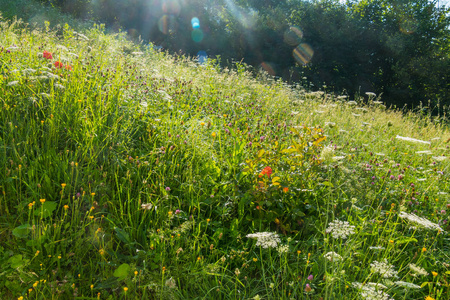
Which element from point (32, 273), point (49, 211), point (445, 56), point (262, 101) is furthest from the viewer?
point (445, 56)

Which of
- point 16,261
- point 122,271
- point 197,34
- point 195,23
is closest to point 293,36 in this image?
point 197,34

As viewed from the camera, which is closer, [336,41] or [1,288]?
[1,288]

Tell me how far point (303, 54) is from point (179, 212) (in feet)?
57.9

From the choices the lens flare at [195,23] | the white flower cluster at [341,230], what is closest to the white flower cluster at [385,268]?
the white flower cluster at [341,230]

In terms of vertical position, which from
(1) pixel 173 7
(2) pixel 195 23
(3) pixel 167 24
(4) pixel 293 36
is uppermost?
(1) pixel 173 7

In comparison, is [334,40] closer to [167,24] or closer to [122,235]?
[167,24]

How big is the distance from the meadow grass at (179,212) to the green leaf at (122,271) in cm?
1

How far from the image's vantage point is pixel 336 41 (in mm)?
16703

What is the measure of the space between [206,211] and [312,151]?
104 centimetres

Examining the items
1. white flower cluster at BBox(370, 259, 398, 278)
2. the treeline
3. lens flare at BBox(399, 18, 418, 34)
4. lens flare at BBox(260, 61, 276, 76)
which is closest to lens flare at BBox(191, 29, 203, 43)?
the treeline

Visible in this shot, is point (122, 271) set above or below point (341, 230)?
below

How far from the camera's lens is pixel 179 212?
199 cm

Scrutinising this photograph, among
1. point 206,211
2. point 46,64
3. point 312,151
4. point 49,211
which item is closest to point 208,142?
point 206,211

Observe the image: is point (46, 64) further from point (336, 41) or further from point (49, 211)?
point (336, 41)
